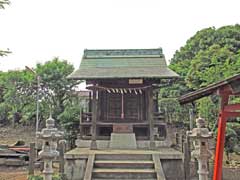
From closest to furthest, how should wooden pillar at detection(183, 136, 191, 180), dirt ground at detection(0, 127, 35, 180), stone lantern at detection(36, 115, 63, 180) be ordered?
stone lantern at detection(36, 115, 63, 180) → wooden pillar at detection(183, 136, 191, 180) → dirt ground at detection(0, 127, 35, 180)

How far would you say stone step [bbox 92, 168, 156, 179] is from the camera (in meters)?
13.2

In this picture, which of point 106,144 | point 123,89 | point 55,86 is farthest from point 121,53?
point 55,86

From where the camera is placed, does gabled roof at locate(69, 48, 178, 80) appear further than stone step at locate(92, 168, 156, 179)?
Yes

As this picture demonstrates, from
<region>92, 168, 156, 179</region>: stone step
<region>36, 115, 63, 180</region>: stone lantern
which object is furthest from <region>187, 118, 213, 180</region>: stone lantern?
<region>92, 168, 156, 179</region>: stone step

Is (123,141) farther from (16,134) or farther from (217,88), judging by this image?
(16,134)

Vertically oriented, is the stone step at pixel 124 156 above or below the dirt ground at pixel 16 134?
below

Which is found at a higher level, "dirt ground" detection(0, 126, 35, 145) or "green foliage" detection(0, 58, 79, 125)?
"green foliage" detection(0, 58, 79, 125)

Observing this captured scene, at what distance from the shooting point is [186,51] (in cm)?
3481

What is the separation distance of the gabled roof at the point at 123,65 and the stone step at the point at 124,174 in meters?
5.62

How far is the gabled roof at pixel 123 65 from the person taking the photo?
17891mm

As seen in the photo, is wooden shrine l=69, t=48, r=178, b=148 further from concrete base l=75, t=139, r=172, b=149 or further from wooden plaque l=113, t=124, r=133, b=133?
concrete base l=75, t=139, r=172, b=149

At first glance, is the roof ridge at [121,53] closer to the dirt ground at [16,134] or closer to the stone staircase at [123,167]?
the stone staircase at [123,167]

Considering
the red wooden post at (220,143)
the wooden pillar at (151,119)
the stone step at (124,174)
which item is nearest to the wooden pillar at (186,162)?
the stone step at (124,174)

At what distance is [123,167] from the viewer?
13922mm
